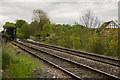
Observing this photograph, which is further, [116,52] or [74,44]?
[74,44]

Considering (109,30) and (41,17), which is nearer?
(109,30)

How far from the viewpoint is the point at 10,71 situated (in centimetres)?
539

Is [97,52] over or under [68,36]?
under

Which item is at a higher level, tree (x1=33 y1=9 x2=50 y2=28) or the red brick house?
tree (x1=33 y1=9 x2=50 y2=28)

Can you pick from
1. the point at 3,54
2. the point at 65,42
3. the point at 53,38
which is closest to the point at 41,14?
the point at 53,38

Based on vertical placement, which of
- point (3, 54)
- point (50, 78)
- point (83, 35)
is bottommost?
point (50, 78)

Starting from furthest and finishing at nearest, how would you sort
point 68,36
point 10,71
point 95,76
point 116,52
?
point 68,36 → point 116,52 → point 95,76 → point 10,71

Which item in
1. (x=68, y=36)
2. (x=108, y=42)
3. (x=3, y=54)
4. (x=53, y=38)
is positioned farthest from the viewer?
(x=53, y=38)

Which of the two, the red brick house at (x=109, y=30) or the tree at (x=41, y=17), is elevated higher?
the tree at (x=41, y=17)

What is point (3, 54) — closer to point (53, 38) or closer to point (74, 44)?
point (74, 44)

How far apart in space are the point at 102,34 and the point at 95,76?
22.9ft

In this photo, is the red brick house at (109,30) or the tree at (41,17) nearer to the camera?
the red brick house at (109,30)

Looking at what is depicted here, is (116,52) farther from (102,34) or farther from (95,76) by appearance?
(95,76)

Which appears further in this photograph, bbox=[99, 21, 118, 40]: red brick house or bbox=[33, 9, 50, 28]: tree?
bbox=[33, 9, 50, 28]: tree
